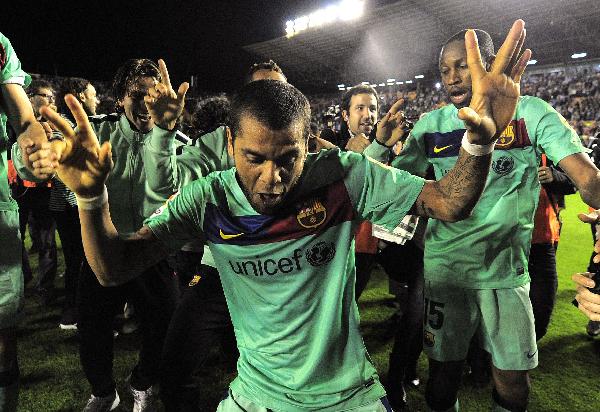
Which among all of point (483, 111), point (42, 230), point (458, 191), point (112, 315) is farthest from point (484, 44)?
point (42, 230)

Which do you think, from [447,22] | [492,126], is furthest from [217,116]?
[447,22]

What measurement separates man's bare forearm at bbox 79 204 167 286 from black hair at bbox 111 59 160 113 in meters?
1.59

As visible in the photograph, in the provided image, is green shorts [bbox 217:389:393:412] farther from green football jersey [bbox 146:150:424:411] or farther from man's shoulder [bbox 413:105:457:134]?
man's shoulder [bbox 413:105:457:134]

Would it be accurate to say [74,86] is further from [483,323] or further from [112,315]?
[483,323]

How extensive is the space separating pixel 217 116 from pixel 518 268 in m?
2.71

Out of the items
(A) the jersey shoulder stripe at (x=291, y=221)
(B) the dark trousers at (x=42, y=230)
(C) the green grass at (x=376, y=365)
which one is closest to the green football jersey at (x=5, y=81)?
(A) the jersey shoulder stripe at (x=291, y=221)

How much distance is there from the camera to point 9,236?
2402 mm

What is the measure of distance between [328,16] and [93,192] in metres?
35.4

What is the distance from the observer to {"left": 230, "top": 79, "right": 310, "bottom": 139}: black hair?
1704 millimetres

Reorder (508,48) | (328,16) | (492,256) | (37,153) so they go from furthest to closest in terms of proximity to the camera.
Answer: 1. (328,16)
2. (492,256)
3. (37,153)
4. (508,48)

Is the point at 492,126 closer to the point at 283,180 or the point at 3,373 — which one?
the point at 283,180

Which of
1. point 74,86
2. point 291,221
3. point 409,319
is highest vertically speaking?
point 74,86

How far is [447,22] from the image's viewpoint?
26.9m

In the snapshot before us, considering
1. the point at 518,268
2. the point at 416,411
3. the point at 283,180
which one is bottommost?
the point at 416,411
